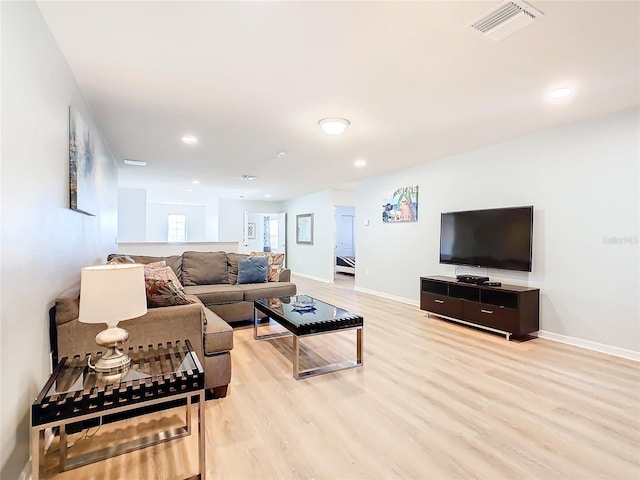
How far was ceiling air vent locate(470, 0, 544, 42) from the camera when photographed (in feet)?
5.71

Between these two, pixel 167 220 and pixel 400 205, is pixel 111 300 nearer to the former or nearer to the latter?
pixel 400 205

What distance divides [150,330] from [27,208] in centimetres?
102

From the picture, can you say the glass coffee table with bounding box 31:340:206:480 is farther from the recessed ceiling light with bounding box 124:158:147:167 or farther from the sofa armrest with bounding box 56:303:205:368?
the recessed ceiling light with bounding box 124:158:147:167

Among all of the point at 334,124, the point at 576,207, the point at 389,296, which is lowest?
the point at 389,296

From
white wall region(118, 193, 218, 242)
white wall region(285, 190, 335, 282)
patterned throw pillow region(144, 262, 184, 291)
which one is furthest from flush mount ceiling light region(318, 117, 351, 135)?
white wall region(118, 193, 218, 242)

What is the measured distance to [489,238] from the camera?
4.24m

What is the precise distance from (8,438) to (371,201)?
19.5ft

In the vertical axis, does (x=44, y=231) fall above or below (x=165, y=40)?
below

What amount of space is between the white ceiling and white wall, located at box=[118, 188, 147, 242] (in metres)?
4.09

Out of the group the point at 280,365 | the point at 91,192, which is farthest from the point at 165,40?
the point at 280,365

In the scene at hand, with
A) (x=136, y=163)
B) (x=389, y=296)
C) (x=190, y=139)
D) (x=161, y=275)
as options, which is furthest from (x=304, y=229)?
(x=161, y=275)

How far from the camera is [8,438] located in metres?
1.39

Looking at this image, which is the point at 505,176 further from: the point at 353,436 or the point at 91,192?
the point at 91,192

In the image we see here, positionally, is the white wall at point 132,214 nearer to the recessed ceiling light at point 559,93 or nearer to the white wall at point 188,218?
the white wall at point 188,218
